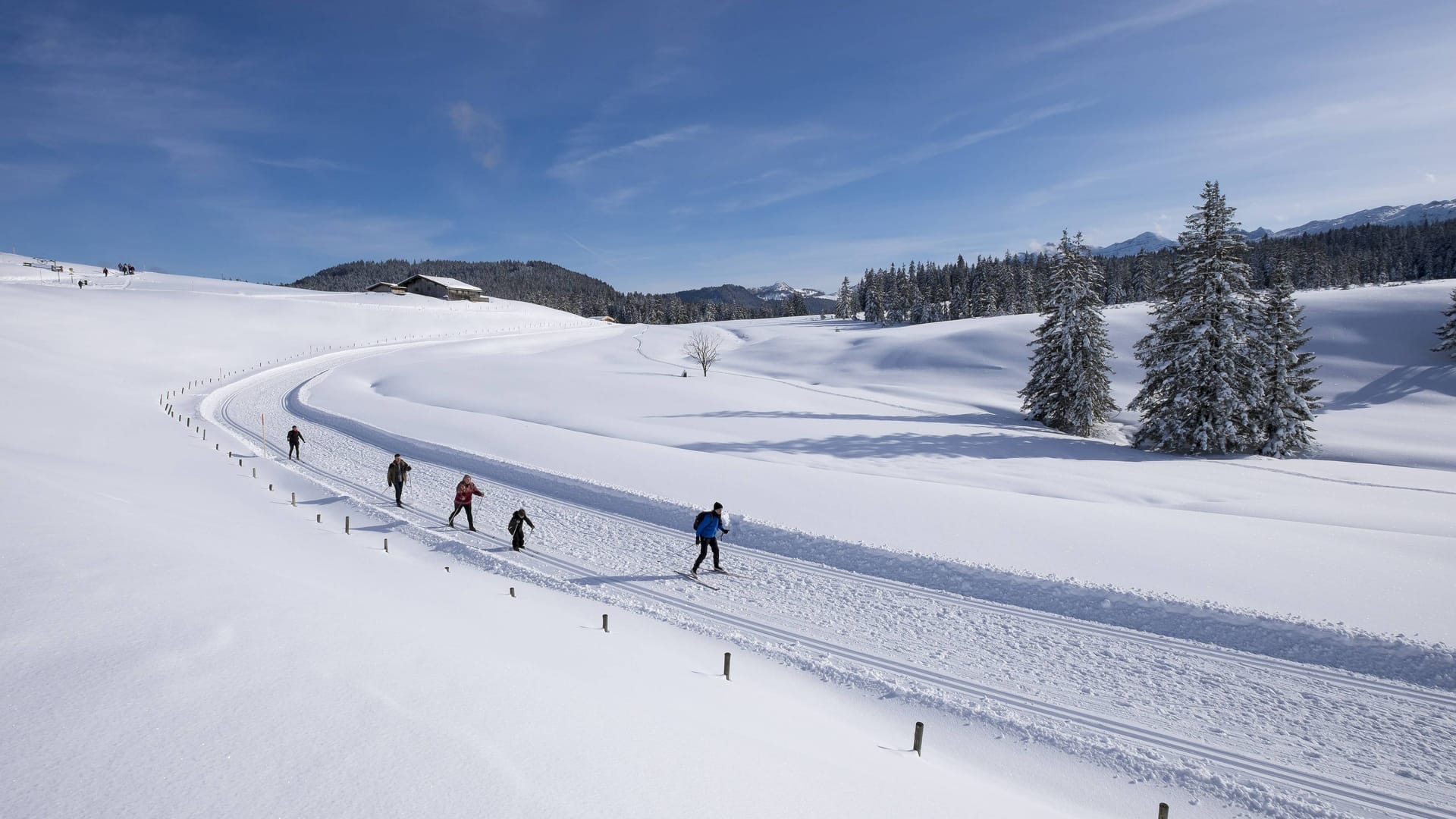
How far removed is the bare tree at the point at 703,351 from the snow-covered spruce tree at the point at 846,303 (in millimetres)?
56777

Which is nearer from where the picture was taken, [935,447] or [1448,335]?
[935,447]

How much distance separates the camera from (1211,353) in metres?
28.7

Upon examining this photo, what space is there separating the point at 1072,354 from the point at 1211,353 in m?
8.06

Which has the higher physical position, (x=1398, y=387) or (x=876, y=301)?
(x=876, y=301)

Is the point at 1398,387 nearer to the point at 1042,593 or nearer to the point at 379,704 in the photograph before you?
the point at 1042,593

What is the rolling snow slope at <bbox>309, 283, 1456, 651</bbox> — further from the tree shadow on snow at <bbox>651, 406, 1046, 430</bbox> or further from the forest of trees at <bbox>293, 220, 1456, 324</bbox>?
the forest of trees at <bbox>293, 220, 1456, 324</bbox>

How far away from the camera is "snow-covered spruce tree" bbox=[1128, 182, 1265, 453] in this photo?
28203mm

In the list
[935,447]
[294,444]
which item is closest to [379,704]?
[294,444]

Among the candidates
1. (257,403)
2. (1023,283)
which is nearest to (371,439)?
(257,403)

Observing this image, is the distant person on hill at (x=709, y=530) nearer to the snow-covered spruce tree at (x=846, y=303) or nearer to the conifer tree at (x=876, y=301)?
the conifer tree at (x=876, y=301)

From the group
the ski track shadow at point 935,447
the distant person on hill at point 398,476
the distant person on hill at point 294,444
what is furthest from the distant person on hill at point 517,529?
the distant person on hill at point 294,444

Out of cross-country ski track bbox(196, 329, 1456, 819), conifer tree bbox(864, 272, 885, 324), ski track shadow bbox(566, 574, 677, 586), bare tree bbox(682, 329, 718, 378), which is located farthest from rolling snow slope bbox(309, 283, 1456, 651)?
conifer tree bbox(864, 272, 885, 324)

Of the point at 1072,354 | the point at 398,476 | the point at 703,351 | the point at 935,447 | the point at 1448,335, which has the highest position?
the point at 1448,335

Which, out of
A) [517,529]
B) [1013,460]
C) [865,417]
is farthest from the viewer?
[865,417]
